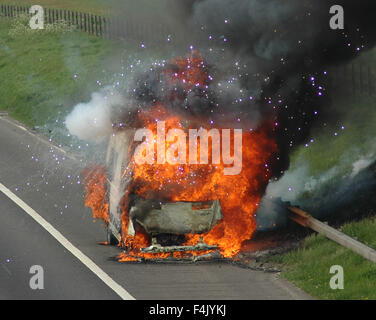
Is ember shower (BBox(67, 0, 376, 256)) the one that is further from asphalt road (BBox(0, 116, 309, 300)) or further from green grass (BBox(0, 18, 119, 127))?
green grass (BBox(0, 18, 119, 127))

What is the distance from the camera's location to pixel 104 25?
44.0 meters

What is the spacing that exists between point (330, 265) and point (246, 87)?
441 centimetres

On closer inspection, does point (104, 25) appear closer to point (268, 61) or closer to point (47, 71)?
point (47, 71)

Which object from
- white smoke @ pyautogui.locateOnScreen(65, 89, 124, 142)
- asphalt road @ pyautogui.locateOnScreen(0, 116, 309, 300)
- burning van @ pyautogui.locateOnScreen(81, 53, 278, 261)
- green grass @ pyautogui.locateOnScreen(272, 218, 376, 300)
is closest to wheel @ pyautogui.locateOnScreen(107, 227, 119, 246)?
burning van @ pyautogui.locateOnScreen(81, 53, 278, 261)

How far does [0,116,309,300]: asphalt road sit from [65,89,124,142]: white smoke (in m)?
1.38

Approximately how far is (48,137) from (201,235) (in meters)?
13.3

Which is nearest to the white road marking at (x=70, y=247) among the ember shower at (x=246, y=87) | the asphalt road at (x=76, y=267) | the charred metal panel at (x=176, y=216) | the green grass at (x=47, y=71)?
the asphalt road at (x=76, y=267)

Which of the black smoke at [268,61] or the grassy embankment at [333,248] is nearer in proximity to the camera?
the grassy embankment at [333,248]

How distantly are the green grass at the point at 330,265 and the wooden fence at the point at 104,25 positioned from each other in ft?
61.0

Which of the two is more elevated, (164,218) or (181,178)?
(181,178)

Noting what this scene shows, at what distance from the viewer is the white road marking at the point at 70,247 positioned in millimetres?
Result: 17392

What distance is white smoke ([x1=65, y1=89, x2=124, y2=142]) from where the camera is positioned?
812 inches

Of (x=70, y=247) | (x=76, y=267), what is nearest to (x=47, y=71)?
(x=70, y=247)

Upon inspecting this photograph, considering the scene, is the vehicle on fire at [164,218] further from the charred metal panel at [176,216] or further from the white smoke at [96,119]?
the white smoke at [96,119]
